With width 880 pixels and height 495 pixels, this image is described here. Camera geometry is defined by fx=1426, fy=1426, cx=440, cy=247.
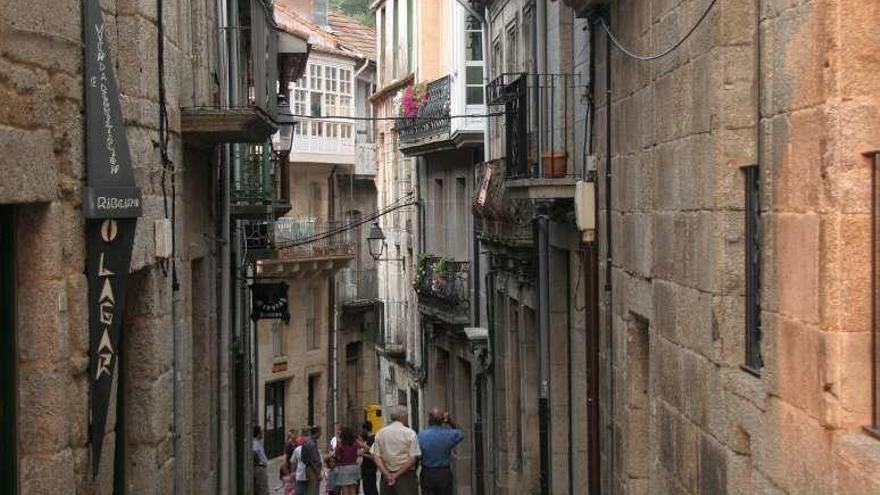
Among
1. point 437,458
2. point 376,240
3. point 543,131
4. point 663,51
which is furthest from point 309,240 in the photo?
point 663,51

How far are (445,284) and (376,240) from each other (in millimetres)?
12070

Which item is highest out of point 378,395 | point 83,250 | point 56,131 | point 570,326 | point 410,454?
point 56,131

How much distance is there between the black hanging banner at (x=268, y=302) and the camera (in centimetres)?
2014

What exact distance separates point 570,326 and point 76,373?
9.22 m

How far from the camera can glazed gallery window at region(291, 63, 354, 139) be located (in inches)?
1479

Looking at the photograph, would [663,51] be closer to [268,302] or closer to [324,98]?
[268,302]

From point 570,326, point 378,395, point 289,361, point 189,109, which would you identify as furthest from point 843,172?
point 378,395

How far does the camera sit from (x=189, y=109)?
11344 mm

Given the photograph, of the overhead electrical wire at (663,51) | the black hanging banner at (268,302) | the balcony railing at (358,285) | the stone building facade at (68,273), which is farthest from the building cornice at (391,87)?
the stone building facade at (68,273)

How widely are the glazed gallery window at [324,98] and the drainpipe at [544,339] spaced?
870 inches

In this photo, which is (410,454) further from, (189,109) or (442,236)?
(442,236)

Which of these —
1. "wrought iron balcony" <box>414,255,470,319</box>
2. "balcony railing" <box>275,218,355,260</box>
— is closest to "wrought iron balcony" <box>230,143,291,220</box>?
"wrought iron balcony" <box>414,255,470,319</box>

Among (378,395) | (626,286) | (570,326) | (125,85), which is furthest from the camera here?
(378,395)

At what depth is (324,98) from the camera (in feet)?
126
